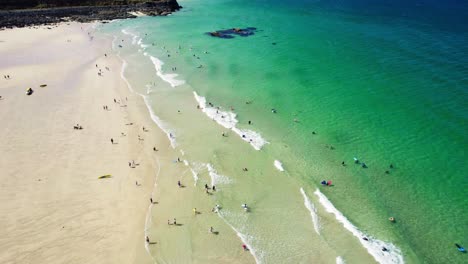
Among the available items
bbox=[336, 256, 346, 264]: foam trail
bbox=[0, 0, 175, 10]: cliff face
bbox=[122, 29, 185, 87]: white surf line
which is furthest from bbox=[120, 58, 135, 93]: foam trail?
bbox=[0, 0, 175, 10]: cliff face

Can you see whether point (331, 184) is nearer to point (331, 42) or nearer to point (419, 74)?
point (419, 74)

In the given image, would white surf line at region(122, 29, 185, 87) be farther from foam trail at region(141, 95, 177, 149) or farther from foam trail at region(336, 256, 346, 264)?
foam trail at region(336, 256, 346, 264)

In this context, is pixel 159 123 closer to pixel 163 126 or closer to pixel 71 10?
pixel 163 126

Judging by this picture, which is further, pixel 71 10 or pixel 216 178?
pixel 71 10

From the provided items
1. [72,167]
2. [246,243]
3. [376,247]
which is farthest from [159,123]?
[376,247]

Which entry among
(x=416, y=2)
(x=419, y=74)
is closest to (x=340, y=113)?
(x=419, y=74)

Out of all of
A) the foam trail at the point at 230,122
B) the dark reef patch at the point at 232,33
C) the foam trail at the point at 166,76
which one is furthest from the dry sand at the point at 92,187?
the dark reef patch at the point at 232,33

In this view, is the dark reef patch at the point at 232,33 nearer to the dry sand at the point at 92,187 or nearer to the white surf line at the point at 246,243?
the dry sand at the point at 92,187

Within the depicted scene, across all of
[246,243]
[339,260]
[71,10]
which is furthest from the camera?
[71,10]
